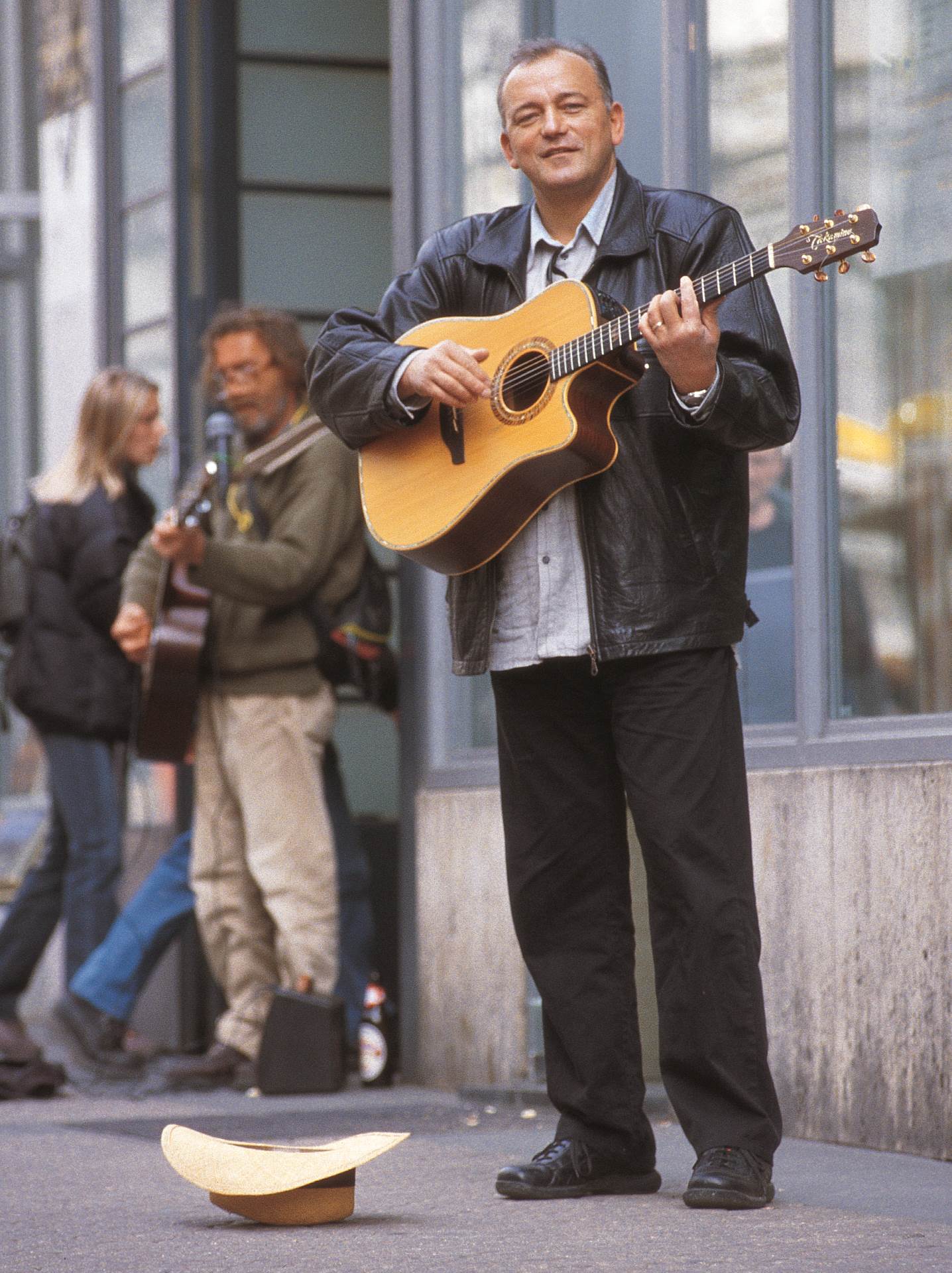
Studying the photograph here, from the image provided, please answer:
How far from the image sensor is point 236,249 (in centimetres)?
798

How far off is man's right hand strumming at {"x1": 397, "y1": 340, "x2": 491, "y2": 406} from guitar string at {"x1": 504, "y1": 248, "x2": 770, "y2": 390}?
7 centimetres

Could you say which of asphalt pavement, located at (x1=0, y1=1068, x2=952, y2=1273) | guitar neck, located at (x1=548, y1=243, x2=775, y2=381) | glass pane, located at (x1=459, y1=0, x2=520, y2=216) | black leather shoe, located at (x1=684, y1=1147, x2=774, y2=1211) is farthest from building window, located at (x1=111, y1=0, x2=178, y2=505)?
black leather shoe, located at (x1=684, y1=1147, x2=774, y2=1211)

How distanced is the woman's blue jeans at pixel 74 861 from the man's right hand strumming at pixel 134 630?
1.58ft

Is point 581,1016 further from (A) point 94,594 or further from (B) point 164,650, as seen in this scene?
(A) point 94,594

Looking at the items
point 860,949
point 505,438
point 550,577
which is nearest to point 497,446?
point 505,438

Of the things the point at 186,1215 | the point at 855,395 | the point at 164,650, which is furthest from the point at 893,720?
the point at 164,650

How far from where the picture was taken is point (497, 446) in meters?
3.88

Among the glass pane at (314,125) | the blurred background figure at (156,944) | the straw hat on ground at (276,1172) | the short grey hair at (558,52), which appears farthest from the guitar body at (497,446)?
the glass pane at (314,125)

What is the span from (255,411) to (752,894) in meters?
3.44

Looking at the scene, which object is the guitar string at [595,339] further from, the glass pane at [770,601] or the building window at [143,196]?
the building window at [143,196]

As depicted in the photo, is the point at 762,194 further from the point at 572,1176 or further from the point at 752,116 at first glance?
the point at 572,1176

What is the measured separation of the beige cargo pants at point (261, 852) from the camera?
6.42 m

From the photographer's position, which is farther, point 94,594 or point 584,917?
point 94,594

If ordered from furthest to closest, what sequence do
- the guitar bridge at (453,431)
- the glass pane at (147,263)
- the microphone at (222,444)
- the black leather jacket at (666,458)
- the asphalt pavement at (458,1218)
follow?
the glass pane at (147,263) < the microphone at (222,444) < the guitar bridge at (453,431) < the black leather jacket at (666,458) < the asphalt pavement at (458,1218)
